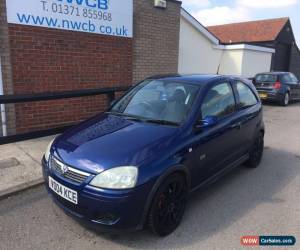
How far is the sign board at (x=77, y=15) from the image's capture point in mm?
6375

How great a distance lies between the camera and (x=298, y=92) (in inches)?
586

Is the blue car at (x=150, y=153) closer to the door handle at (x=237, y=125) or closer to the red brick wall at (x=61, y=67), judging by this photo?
the door handle at (x=237, y=125)

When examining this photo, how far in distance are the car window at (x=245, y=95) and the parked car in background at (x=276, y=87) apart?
8.69 m

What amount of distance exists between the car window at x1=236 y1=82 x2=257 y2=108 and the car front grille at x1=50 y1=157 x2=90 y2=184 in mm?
2828

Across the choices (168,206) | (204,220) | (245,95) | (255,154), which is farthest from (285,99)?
(168,206)

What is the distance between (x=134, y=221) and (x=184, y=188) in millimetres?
785

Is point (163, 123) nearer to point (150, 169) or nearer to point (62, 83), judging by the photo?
point (150, 169)

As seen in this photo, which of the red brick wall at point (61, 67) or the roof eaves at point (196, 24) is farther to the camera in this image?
the roof eaves at point (196, 24)

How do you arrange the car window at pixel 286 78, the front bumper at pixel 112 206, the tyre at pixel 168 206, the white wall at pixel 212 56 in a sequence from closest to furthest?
the front bumper at pixel 112 206 → the tyre at pixel 168 206 → the white wall at pixel 212 56 → the car window at pixel 286 78

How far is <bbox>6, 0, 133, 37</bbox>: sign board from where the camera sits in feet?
20.9

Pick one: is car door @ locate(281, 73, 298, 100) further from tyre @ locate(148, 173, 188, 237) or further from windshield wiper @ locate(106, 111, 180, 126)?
tyre @ locate(148, 173, 188, 237)

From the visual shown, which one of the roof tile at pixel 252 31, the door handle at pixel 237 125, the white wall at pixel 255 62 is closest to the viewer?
the door handle at pixel 237 125

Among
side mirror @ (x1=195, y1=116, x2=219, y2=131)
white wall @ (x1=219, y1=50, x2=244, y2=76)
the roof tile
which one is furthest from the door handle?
the roof tile

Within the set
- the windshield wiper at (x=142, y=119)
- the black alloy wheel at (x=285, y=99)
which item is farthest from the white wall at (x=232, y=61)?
the windshield wiper at (x=142, y=119)
